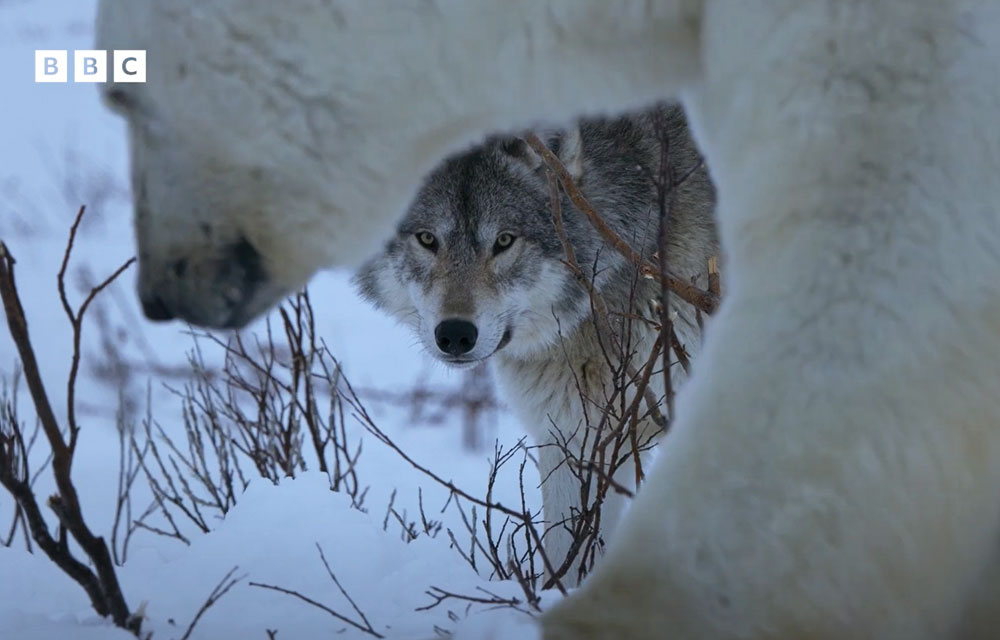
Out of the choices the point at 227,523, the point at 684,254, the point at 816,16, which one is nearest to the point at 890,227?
the point at 816,16

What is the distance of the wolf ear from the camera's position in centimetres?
438

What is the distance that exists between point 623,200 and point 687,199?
24 cm

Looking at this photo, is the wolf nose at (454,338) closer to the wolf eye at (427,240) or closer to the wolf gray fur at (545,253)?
the wolf gray fur at (545,253)

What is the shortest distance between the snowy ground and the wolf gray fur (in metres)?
0.59

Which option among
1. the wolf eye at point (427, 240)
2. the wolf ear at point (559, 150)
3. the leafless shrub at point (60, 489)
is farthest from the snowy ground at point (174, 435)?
the wolf ear at point (559, 150)

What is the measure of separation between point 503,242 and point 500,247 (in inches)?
0.9

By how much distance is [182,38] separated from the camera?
4.59 feet

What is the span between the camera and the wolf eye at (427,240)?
178 inches

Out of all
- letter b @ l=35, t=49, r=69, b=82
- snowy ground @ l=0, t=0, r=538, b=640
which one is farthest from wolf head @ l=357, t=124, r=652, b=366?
letter b @ l=35, t=49, r=69, b=82

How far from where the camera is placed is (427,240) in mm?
4543

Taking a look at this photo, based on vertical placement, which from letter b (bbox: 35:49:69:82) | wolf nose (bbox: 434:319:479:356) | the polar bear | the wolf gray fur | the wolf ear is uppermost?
letter b (bbox: 35:49:69:82)

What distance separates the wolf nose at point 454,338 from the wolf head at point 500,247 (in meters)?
0.10

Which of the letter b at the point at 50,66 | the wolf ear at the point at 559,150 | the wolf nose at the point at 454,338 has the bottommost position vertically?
the wolf nose at the point at 454,338

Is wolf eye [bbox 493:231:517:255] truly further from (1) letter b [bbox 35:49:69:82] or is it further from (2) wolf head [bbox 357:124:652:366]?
(1) letter b [bbox 35:49:69:82]
